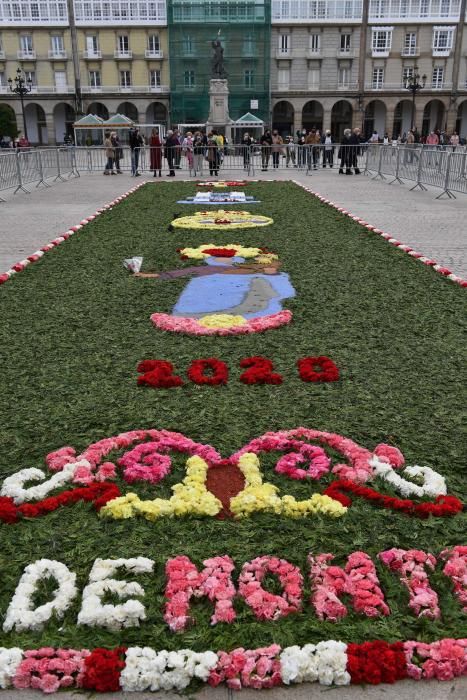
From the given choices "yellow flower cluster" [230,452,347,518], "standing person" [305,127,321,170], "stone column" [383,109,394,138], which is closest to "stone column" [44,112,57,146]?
"stone column" [383,109,394,138]

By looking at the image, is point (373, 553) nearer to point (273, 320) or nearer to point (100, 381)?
point (100, 381)

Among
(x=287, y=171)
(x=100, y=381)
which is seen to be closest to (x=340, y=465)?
(x=100, y=381)

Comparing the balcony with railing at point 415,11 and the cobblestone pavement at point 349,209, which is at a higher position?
the balcony with railing at point 415,11

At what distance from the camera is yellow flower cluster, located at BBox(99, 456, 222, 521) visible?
3.20 metres

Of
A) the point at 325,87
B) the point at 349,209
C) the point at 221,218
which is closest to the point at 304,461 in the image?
the point at 221,218

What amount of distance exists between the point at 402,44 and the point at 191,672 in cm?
6348

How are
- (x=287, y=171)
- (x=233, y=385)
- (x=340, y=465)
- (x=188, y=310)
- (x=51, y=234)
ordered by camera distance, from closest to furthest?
1. (x=340, y=465)
2. (x=233, y=385)
3. (x=188, y=310)
4. (x=51, y=234)
5. (x=287, y=171)

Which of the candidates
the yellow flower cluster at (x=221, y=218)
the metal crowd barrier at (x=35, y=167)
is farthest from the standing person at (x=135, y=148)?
the yellow flower cluster at (x=221, y=218)

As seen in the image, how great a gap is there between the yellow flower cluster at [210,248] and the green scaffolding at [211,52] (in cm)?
4946

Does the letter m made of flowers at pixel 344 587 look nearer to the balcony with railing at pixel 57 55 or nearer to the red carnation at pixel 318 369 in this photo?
the red carnation at pixel 318 369

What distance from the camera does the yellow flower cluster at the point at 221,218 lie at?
40.1 ft

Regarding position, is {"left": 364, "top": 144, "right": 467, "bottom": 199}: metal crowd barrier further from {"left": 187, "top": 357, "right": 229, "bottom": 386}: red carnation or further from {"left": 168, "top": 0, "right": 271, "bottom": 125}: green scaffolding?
{"left": 168, "top": 0, "right": 271, "bottom": 125}: green scaffolding

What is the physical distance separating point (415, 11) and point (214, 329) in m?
60.5

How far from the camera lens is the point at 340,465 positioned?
11.8 feet
